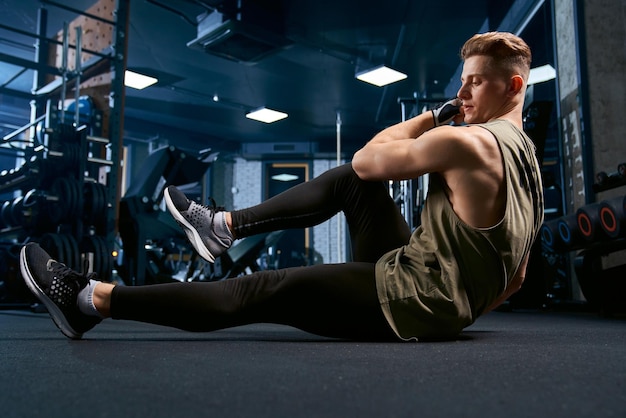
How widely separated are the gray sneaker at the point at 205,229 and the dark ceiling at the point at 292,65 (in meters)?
3.38

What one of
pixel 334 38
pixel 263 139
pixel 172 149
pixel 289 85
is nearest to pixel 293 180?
pixel 263 139

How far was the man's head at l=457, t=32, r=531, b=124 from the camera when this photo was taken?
1340 mm

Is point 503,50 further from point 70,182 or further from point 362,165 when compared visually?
point 70,182

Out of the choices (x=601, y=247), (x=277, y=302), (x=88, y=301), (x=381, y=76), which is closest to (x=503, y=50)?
(x=277, y=302)

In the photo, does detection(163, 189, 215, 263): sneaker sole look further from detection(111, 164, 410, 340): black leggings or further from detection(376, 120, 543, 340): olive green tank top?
detection(376, 120, 543, 340): olive green tank top

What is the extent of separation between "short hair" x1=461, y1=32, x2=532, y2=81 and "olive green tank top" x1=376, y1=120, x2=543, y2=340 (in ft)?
0.49

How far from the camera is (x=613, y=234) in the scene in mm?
2730

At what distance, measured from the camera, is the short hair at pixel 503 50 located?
1.33 metres

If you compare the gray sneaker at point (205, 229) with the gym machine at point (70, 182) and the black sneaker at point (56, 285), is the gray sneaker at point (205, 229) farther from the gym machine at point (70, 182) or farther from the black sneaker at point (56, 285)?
the gym machine at point (70, 182)

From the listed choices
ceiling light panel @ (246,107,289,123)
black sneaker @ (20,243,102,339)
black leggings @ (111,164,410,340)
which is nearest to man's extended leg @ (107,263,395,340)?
black leggings @ (111,164,410,340)

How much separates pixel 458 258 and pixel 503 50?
53 centimetres

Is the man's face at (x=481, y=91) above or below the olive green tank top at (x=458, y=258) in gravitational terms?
above

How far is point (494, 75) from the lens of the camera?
1.35 m

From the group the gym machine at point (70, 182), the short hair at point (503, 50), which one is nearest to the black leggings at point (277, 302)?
the short hair at point (503, 50)
